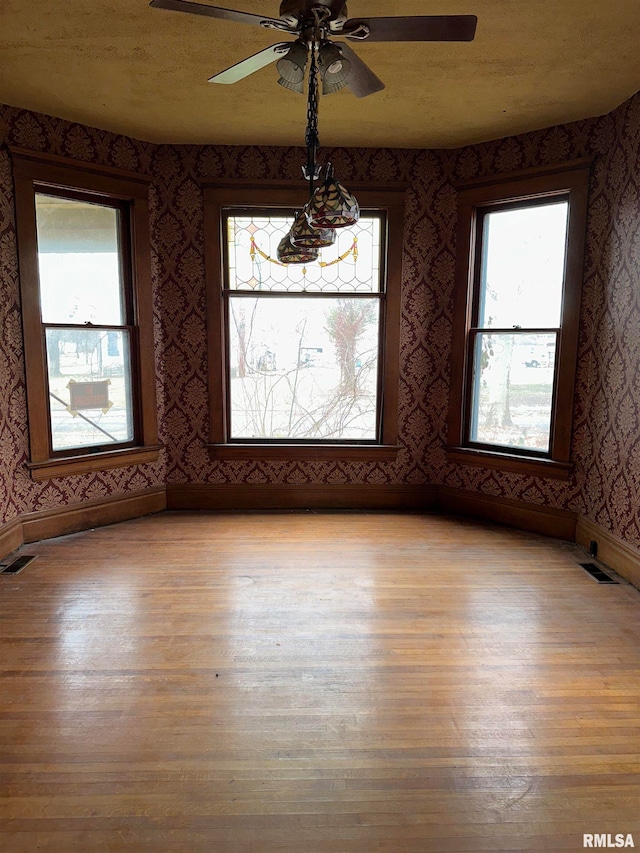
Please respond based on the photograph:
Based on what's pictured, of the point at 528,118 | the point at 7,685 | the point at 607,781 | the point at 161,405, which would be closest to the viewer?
the point at 607,781

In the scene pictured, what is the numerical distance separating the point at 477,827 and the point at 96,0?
356 cm

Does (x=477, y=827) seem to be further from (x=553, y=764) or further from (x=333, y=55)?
(x=333, y=55)

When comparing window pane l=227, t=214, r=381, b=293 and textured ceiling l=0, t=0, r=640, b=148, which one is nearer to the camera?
textured ceiling l=0, t=0, r=640, b=148

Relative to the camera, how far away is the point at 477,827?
1.70 meters

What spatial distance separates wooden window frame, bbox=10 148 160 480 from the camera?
12.7 ft

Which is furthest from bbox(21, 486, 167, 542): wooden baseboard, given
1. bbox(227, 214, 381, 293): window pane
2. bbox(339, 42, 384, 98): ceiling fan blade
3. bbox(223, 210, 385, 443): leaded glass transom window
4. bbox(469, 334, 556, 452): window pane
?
bbox(339, 42, 384, 98): ceiling fan blade

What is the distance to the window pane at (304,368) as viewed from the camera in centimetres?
474

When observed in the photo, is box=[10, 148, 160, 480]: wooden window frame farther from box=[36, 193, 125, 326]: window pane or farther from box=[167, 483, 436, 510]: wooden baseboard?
box=[167, 483, 436, 510]: wooden baseboard

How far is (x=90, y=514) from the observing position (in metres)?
4.42

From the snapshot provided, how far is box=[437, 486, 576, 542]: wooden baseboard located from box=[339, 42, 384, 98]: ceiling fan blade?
3.20 meters

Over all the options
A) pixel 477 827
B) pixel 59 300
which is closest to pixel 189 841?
pixel 477 827

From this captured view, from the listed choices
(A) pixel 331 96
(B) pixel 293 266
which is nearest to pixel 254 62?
(A) pixel 331 96

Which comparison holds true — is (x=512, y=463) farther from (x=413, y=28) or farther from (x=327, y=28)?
(x=327, y=28)

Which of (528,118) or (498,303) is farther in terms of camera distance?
(498,303)
